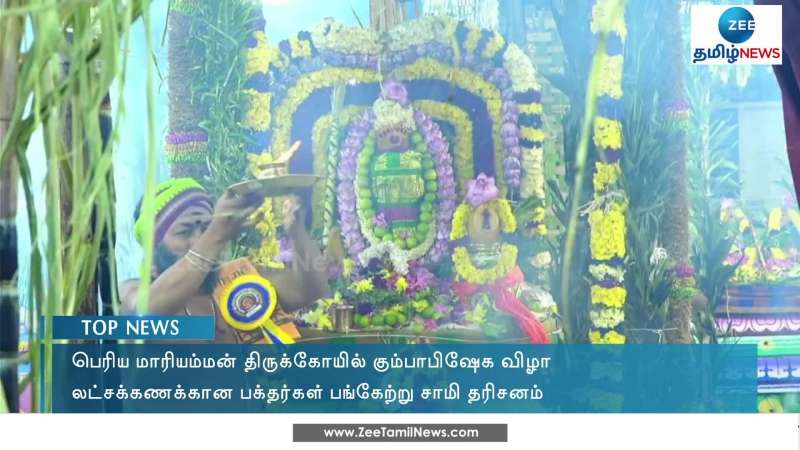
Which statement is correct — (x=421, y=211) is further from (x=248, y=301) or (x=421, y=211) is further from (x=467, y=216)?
(x=248, y=301)

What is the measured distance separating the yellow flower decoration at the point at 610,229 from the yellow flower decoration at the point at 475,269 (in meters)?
0.24

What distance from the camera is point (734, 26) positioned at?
2613mm

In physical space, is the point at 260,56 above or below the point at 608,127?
above

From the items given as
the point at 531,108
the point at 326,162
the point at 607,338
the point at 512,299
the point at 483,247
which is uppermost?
the point at 531,108

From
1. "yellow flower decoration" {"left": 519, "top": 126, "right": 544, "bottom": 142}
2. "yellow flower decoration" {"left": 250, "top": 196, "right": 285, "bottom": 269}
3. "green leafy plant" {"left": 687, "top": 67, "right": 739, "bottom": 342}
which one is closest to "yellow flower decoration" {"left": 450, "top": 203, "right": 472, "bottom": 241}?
"yellow flower decoration" {"left": 519, "top": 126, "right": 544, "bottom": 142}

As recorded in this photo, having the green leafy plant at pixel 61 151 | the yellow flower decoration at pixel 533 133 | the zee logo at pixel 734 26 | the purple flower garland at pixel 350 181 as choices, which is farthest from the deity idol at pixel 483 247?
the green leafy plant at pixel 61 151

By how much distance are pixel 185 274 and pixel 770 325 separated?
158 centimetres

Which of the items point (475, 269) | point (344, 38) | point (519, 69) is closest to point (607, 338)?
point (475, 269)

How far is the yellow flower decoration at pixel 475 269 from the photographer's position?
2.60 m

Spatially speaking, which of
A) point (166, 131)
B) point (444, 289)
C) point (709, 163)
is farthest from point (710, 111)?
point (166, 131)

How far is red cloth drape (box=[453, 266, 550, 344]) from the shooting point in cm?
261

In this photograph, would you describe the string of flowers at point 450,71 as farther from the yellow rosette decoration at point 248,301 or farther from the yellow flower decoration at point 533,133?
the yellow rosette decoration at point 248,301

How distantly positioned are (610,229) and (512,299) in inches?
12.7

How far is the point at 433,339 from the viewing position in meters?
2.62
